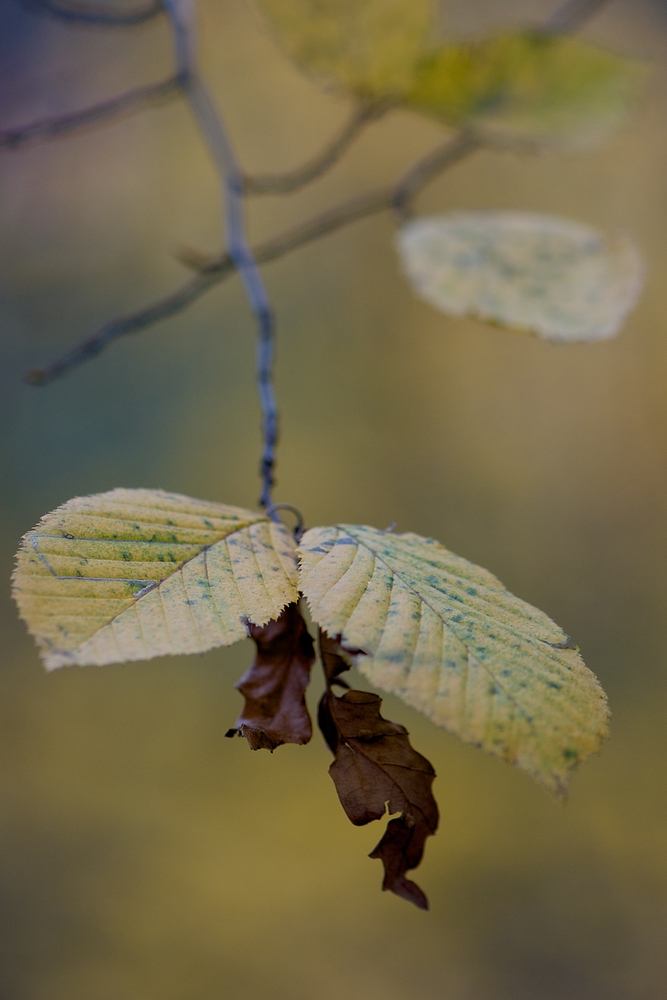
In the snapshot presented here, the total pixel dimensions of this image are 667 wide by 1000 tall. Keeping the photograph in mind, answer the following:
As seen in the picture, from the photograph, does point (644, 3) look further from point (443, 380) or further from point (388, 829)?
point (388, 829)

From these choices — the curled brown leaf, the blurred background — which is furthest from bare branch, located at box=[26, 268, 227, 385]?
the blurred background

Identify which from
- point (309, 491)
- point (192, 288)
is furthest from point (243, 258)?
point (309, 491)

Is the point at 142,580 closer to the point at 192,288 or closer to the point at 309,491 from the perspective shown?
the point at 192,288

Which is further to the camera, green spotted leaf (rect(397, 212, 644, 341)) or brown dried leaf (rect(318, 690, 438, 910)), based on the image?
green spotted leaf (rect(397, 212, 644, 341))

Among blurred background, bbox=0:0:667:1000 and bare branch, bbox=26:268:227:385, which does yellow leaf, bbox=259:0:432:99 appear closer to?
bare branch, bbox=26:268:227:385

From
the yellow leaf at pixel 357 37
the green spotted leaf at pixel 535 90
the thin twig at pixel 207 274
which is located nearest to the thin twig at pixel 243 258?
the thin twig at pixel 207 274

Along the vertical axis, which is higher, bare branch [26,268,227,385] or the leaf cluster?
bare branch [26,268,227,385]

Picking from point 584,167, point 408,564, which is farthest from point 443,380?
point 408,564
